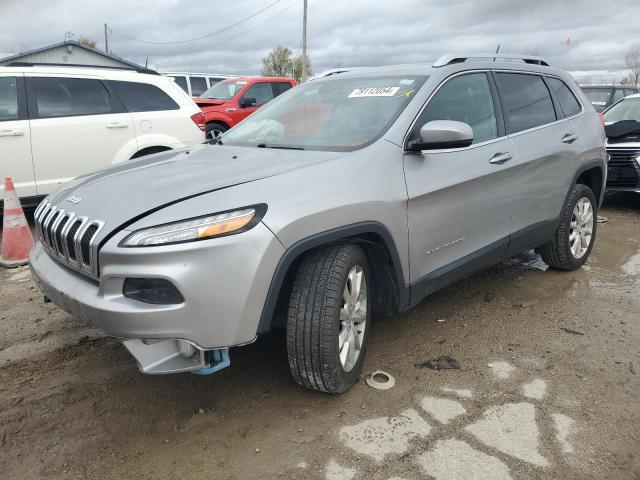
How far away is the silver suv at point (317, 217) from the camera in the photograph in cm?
224

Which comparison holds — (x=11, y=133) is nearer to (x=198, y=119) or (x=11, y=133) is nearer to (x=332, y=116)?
(x=198, y=119)

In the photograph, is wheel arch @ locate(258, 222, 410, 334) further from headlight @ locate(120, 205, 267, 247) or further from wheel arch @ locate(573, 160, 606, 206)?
wheel arch @ locate(573, 160, 606, 206)

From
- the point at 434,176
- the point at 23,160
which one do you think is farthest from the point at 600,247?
the point at 23,160

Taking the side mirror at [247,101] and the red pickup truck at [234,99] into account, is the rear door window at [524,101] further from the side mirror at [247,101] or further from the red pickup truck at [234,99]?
the side mirror at [247,101]

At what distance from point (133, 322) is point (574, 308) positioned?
323 centimetres

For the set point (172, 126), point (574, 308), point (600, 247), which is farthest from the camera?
point (172, 126)

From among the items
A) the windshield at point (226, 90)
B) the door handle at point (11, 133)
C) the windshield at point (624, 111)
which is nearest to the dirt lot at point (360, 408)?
the door handle at point (11, 133)

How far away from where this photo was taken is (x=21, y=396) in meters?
2.83

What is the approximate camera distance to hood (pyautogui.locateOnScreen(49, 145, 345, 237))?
7.95ft

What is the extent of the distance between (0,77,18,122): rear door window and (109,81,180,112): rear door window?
1040 millimetres

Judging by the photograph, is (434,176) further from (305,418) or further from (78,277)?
(78,277)

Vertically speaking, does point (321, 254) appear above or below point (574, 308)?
above

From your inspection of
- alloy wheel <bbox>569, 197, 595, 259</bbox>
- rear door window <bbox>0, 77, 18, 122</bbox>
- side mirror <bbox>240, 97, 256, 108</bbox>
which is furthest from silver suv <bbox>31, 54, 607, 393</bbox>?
side mirror <bbox>240, 97, 256, 108</bbox>

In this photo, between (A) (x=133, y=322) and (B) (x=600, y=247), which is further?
(B) (x=600, y=247)
